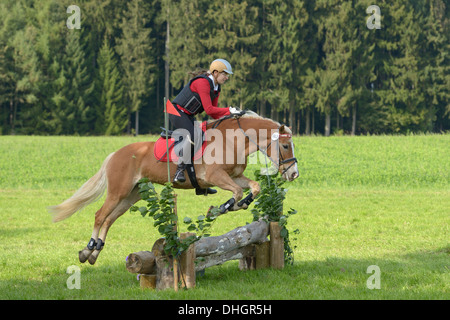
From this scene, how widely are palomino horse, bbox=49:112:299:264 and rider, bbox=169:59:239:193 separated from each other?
0.19 meters

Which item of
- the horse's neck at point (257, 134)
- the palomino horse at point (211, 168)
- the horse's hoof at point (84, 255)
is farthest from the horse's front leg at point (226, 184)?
the horse's hoof at point (84, 255)

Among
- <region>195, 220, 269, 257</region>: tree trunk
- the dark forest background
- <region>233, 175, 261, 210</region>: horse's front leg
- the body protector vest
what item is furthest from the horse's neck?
the dark forest background

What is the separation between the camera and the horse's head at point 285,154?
8.03 meters

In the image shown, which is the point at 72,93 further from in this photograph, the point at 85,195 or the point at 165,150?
the point at 165,150

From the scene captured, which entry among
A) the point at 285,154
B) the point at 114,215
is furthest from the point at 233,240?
the point at 114,215

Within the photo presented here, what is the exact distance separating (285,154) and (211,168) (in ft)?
3.50

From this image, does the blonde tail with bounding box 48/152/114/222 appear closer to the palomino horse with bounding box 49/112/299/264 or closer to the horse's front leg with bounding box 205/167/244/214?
the palomino horse with bounding box 49/112/299/264

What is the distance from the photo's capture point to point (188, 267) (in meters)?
7.07

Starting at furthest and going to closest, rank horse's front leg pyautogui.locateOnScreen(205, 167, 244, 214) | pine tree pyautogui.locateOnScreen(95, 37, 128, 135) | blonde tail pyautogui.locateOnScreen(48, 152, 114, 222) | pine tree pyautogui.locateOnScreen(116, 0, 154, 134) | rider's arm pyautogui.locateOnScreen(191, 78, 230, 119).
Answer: pine tree pyautogui.locateOnScreen(116, 0, 154, 134), pine tree pyautogui.locateOnScreen(95, 37, 128, 135), blonde tail pyautogui.locateOnScreen(48, 152, 114, 222), rider's arm pyautogui.locateOnScreen(191, 78, 230, 119), horse's front leg pyautogui.locateOnScreen(205, 167, 244, 214)

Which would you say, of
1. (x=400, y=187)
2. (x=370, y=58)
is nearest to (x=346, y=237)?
(x=400, y=187)

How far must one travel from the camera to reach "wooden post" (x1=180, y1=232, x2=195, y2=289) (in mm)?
7000

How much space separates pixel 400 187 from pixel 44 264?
1782 cm

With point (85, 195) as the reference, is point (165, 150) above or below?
above

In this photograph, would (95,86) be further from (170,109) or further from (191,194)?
Result: (170,109)
